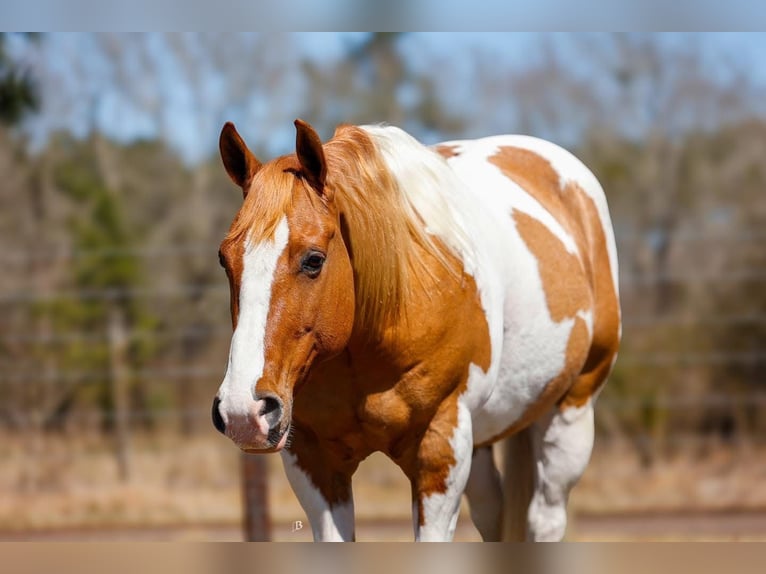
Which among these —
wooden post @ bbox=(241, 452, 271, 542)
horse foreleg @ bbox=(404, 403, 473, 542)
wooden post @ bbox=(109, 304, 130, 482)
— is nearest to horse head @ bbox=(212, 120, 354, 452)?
horse foreleg @ bbox=(404, 403, 473, 542)

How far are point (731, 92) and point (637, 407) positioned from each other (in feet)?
15.0

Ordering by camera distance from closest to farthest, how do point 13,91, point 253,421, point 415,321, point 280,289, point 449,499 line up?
1. point 253,421
2. point 280,289
3. point 415,321
4. point 449,499
5. point 13,91

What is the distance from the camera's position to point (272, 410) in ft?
7.07

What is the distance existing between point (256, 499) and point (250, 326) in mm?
3287

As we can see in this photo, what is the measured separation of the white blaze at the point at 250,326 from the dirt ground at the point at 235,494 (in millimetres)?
3949

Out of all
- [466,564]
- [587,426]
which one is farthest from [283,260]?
[587,426]

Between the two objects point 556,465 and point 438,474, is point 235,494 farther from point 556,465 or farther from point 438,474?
point 438,474

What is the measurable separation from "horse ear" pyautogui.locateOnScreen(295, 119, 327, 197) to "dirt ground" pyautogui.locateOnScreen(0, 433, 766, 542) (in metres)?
3.92

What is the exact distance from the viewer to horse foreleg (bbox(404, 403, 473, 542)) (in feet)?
8.63

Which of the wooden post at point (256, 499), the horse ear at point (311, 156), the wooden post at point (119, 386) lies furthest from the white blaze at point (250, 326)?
the wooden post at point (119, 386)

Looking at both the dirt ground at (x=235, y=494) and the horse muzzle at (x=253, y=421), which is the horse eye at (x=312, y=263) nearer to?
the horse muzzle at (x=253, y=421)

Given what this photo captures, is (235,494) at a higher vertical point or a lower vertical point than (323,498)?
lower

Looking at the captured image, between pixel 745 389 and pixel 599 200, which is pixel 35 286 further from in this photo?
pixel 599 200

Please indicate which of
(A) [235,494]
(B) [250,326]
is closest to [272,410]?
(B) [250,326]
